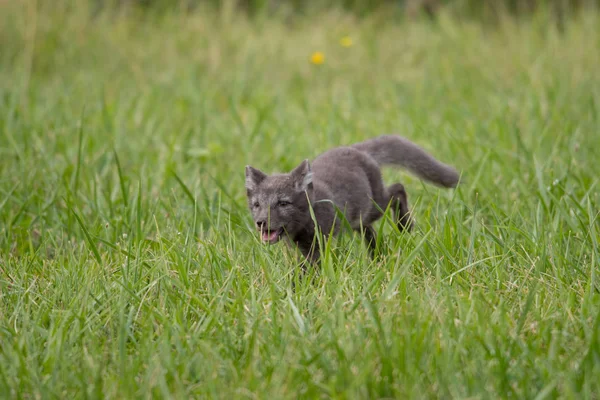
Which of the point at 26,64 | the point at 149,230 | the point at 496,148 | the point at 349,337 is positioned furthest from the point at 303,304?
the point at 26,64

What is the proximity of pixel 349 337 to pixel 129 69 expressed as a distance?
7450 mm

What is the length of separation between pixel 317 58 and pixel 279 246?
16.9ft

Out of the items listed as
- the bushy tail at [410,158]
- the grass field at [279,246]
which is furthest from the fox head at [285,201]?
the bushy tail at [410,158]

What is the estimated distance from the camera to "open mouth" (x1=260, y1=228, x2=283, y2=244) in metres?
4.30

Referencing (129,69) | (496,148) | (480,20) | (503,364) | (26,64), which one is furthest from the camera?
(480,20)

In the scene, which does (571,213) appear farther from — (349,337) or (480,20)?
(480,20)

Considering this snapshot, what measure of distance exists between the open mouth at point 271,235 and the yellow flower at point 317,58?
16.9 feet

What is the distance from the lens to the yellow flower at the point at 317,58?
30.3 feet

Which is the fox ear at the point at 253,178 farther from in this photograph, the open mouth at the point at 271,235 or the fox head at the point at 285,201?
the open mouth at the point at 271,235

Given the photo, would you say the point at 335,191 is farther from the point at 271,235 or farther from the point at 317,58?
the point at 317,58

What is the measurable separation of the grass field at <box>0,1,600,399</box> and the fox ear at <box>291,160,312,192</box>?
0.42m

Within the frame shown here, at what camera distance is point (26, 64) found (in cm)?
881

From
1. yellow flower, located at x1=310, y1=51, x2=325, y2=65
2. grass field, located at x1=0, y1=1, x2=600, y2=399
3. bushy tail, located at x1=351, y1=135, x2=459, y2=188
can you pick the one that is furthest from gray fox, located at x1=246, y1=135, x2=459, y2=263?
yellow flower, located at x1=310, y1=51, x2=325, y2=65

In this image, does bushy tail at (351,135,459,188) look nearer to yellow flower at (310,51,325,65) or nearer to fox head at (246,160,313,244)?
fox head at (246,160,313,244)
